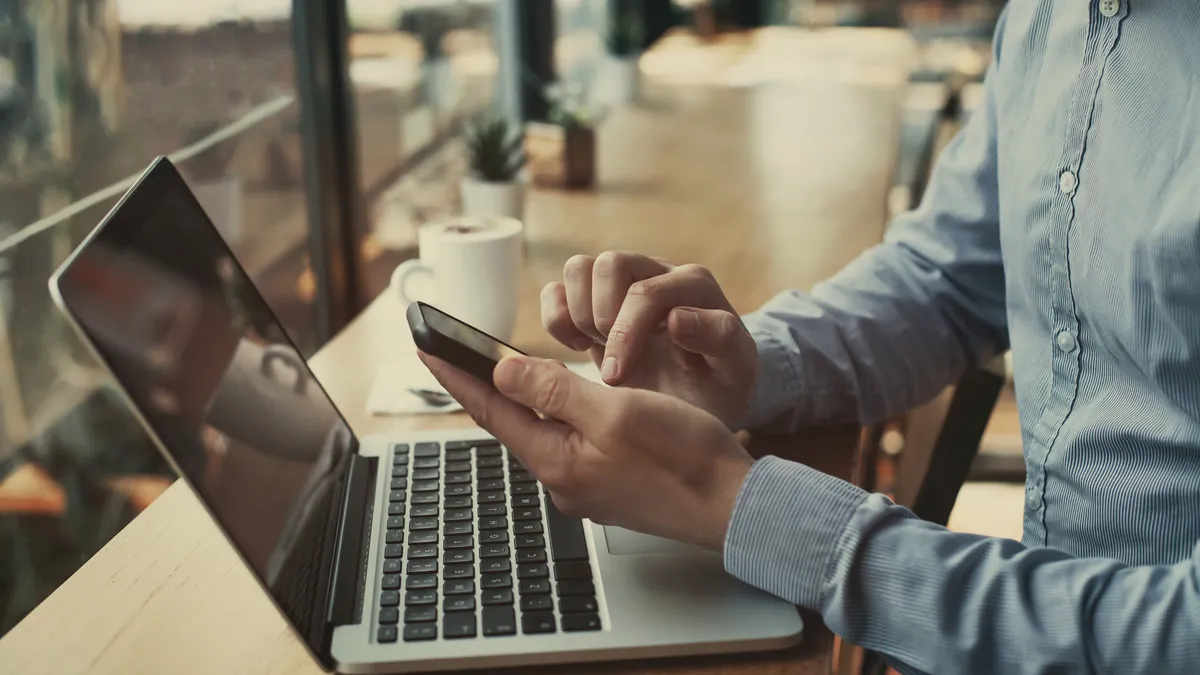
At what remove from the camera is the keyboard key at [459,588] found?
620 millimetres

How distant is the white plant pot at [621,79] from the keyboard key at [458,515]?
1.90 metres

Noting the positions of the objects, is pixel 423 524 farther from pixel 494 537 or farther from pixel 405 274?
pixel 405 274

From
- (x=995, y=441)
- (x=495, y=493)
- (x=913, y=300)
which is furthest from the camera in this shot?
(x=995, y=441)

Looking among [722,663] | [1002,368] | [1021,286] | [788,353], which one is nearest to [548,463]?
[722,663]

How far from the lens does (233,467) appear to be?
22.4 inches

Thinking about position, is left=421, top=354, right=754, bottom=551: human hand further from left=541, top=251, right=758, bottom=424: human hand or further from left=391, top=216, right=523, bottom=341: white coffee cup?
left=391, top=216, right=523, bottom=341: white coffee cup

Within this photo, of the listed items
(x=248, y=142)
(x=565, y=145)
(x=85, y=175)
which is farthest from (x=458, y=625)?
(x=565, y=145)

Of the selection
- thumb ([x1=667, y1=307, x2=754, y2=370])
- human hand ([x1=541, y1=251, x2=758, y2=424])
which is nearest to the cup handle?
human hand ([x1=541, y1=251, x2=758, y2=424])

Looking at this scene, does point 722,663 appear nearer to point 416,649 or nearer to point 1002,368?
point 416,649

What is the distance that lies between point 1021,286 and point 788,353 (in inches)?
7.2

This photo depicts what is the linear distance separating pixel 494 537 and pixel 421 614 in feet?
0.29

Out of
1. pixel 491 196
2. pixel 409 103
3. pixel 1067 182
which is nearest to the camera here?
pixel 1067 182

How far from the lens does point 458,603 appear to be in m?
0.61

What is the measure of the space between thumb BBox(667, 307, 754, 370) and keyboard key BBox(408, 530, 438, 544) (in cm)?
21
